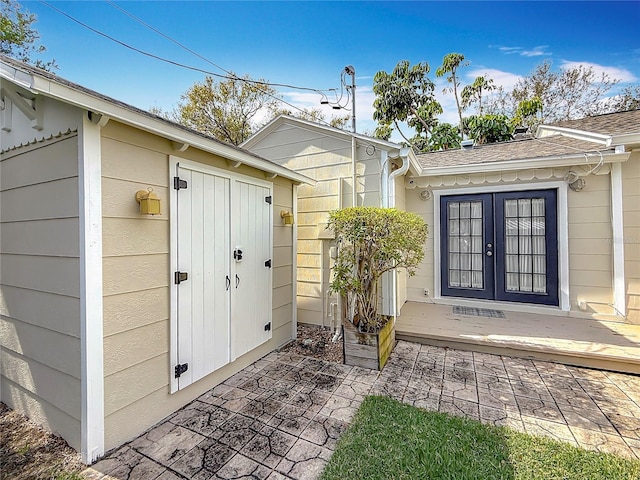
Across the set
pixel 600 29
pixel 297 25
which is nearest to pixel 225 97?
pixel 297 25

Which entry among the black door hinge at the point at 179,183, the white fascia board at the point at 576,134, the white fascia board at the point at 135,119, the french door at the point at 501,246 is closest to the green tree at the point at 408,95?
the white fascia board at the point at 576,134

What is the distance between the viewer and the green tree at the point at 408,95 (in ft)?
47.6

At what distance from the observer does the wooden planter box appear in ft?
11.2

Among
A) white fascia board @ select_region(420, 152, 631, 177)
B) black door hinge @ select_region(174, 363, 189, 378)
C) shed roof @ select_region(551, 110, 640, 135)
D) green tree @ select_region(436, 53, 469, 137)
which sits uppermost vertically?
green tree @ select_region(436, 53, 469, 137)

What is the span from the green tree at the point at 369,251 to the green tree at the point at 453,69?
13205 mm

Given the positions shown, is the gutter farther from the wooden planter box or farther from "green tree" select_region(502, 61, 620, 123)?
"green tree" select_region(502, 61, 620, 123)

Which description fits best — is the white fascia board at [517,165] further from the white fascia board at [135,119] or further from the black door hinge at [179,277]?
the black door hinge at [179,277]

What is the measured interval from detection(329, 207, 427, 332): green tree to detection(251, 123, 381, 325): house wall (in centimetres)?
117

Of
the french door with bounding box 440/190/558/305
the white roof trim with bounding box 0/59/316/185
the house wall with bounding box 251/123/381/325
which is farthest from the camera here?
the french door with bounding box 440/190/558/305

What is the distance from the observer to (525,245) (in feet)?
16.4

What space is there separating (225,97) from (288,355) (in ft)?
39.8

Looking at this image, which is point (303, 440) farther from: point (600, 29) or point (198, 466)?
point (600, 29)

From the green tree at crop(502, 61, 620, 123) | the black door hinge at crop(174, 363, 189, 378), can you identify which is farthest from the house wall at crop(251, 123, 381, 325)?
the green tree at crop(502, 61, 620, 123)

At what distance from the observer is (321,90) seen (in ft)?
21.0
